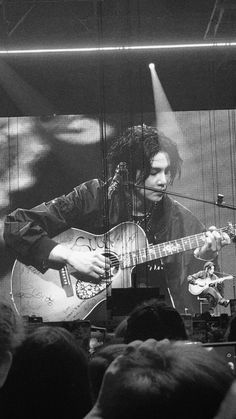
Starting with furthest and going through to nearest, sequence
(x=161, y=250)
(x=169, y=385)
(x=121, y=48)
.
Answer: (x=121, y=48) → (x=161, y=250) → (x=169, y=385)

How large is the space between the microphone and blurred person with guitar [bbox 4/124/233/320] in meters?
0.02

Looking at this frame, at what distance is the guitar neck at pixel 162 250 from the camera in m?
12.0

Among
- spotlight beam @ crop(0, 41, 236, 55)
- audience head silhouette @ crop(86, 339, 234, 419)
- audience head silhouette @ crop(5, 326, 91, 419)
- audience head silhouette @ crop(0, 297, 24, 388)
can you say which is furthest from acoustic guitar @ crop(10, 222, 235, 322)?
audience head silhouette @ crop(86, 339, 234, 419)

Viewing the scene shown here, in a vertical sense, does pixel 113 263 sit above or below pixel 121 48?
below

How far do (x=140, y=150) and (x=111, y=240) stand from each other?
157 centimetres

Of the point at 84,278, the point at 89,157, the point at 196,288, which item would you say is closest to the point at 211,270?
the point at 196,288

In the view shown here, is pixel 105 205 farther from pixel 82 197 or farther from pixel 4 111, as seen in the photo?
pixel 4 111

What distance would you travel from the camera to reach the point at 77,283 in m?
12.2

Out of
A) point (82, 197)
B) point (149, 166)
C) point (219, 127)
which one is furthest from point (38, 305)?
point (219, 127)

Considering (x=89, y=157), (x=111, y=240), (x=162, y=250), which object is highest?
(x=89, y=157)

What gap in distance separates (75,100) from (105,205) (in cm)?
195

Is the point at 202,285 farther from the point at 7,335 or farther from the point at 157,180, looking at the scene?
the point at 7,335

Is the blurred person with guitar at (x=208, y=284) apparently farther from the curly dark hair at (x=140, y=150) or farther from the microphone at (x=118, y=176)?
the microphone at (x=118, y=176)

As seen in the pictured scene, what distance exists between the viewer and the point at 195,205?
12344 mm
